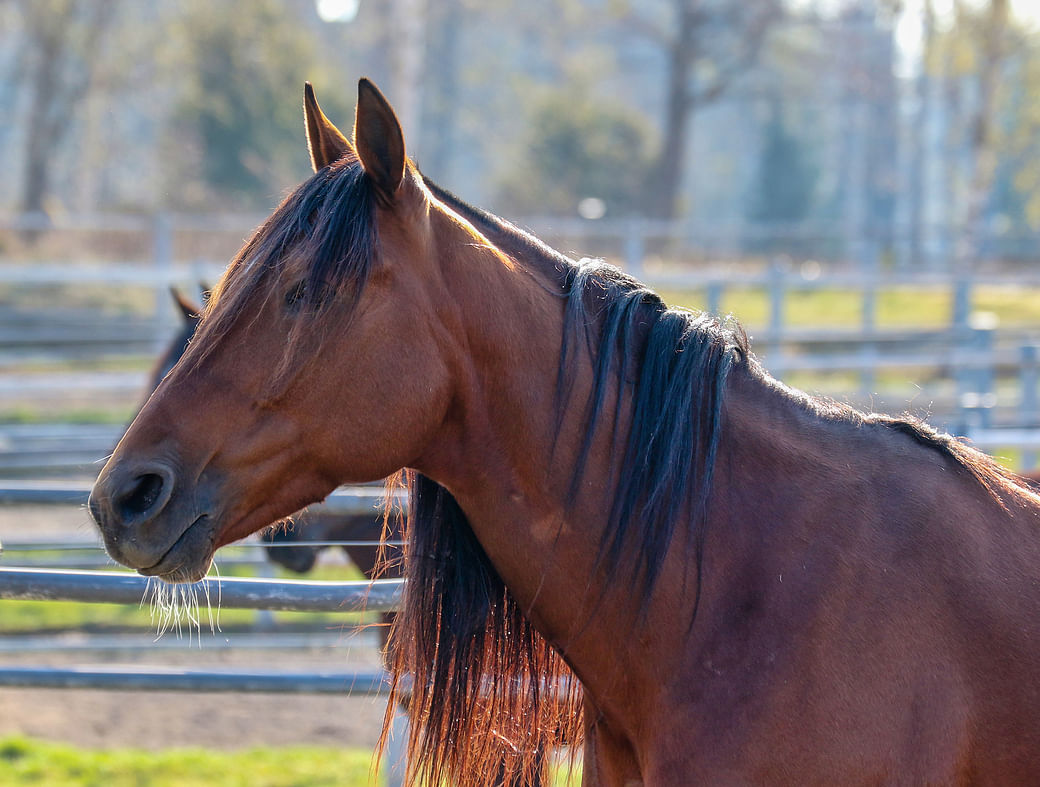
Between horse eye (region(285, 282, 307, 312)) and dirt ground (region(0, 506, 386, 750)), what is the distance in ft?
9.91

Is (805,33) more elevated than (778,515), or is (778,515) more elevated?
(805,33)

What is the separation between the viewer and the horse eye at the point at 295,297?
1.72 metres

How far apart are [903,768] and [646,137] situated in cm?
2534

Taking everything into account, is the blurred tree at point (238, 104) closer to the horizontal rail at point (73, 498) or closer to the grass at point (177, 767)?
the grass at point (177, 767)

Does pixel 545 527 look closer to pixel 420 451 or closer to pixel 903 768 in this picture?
pixel 420 451

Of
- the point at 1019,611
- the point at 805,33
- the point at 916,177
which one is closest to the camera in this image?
the point at 1019,611

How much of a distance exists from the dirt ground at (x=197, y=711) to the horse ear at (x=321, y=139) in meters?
2.99

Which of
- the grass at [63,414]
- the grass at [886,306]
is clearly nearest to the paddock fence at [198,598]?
the grass at [63,414]

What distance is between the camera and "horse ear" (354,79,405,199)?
1.64 m

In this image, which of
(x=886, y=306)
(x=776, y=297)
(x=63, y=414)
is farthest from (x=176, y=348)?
(x=886, y=306)

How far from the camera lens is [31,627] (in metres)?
5.98

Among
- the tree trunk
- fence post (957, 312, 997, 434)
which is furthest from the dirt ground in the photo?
the tree trunk

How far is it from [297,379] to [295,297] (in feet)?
0.45

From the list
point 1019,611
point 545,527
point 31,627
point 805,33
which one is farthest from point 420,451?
point 805,33
